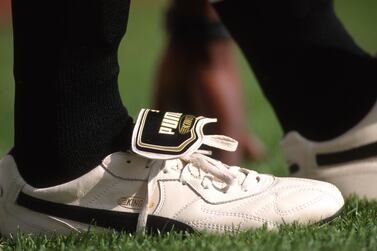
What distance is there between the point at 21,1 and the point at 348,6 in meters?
6.72

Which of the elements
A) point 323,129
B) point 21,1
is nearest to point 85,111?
point 21,1

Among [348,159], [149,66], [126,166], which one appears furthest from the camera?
[149,66]

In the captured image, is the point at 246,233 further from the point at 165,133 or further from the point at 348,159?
the point at 348,159

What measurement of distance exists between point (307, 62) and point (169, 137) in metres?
0.49

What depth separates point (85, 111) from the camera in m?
1.24

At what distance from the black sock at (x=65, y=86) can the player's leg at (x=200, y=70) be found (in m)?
0.97

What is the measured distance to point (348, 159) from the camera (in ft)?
5.13

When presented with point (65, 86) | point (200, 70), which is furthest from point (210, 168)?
point (200, 70)

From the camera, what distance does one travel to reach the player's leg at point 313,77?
1.57m

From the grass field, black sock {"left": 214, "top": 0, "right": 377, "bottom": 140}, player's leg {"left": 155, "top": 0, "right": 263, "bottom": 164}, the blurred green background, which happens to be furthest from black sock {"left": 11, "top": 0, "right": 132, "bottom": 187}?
player's leg {"left": 155, "top": 0, "right": 263, "bottom": 164}

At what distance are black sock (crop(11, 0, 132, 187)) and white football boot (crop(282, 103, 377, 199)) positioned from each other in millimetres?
478

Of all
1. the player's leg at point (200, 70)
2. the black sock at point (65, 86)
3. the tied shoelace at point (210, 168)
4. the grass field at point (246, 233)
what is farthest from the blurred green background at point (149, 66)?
the black sock at point (65, 86)

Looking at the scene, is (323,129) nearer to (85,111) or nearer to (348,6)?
(85,111)

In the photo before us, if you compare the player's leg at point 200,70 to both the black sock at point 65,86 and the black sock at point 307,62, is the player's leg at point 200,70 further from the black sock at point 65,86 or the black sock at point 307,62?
the black sock at point 65,86
